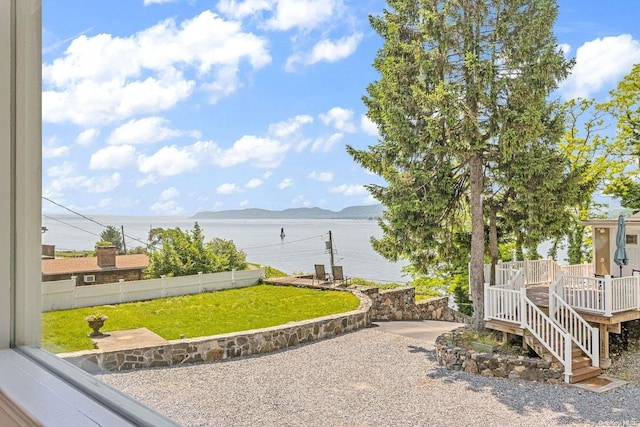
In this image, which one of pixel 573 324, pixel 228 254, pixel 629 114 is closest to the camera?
pixel 629 114

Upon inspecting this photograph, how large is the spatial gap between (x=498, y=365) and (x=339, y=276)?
1.44 meters

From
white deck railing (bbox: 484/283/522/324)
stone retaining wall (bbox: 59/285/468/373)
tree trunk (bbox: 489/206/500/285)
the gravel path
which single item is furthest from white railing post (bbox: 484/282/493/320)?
the gravel path

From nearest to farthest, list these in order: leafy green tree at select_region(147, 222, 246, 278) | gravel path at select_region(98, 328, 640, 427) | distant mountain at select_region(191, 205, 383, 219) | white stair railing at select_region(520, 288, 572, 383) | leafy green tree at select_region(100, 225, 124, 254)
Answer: leafy green tree at select_region(100, 225, 124, 254) → distant mountain at select_region(191, 205, 383, 219) → gravel path at select_region(98, 328, 640, 427) → leafy green tree at select_region(147, 222, 246, 278) → white stair railing at select_region(520, 288, 572, 383)

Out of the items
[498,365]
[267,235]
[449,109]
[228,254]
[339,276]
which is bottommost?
[498,365]

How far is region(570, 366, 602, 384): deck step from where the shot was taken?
2.56 m

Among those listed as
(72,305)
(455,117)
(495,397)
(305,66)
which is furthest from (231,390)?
(455,117)

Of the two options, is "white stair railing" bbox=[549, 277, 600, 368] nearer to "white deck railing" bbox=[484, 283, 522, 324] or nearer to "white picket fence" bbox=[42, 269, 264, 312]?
"white deck railing" bbox=[484, 283, 522, 324]

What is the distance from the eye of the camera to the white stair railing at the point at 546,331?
10.2 feet

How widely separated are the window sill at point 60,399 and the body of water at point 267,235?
0.59 meters

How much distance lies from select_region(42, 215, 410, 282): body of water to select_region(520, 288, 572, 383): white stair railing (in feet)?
4.99

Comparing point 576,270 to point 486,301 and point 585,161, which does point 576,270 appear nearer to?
point 585,161

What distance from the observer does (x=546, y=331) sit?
3.92m

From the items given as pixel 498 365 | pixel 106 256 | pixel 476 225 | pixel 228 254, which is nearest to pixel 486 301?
pixel 498 365

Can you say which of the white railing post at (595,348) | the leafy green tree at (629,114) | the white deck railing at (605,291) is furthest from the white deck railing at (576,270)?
the leafy green tree at (629,114)
